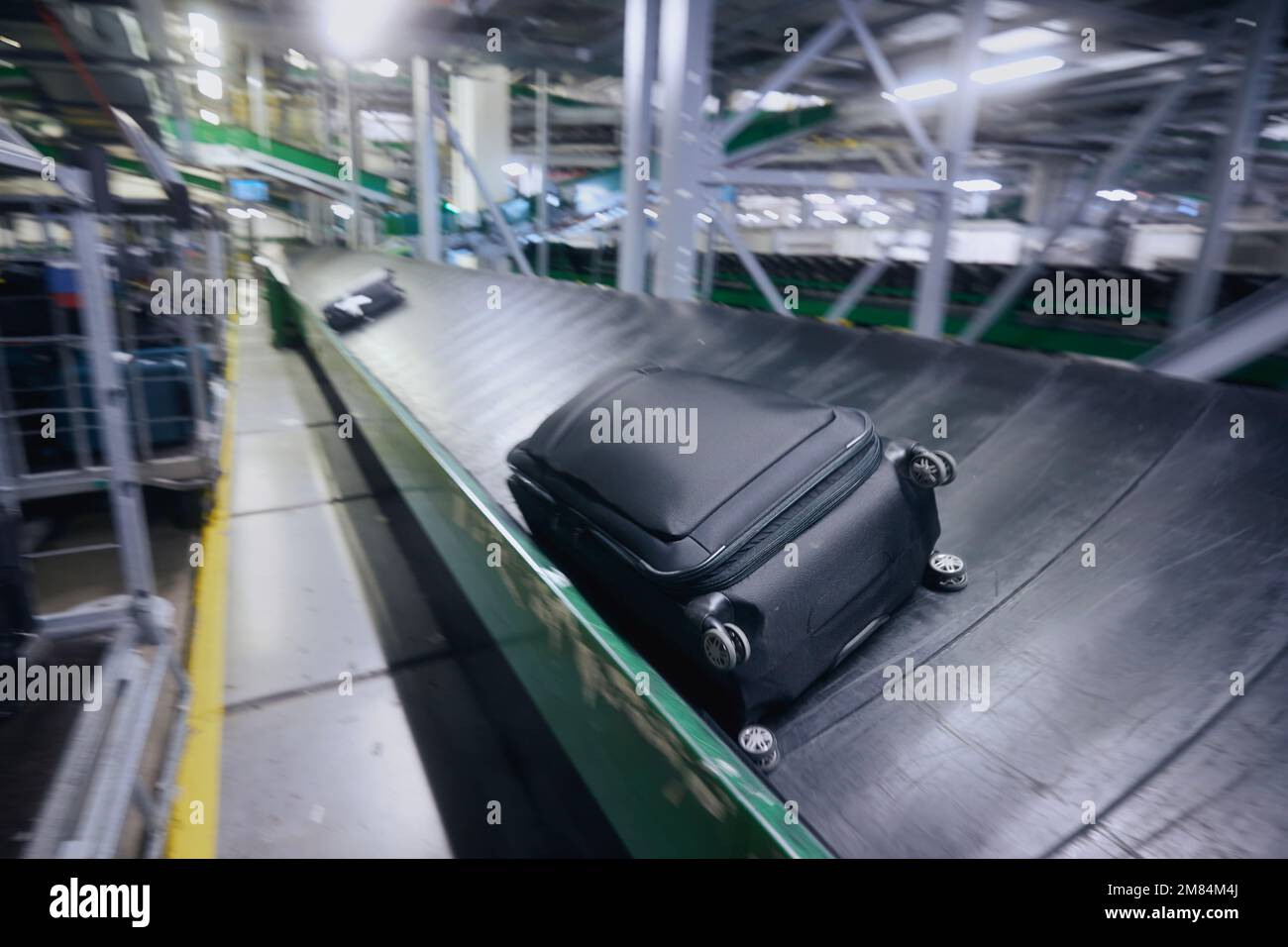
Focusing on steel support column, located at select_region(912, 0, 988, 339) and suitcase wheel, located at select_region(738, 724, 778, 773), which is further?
steel support column, located at select_region(912, 0, 988, 339)

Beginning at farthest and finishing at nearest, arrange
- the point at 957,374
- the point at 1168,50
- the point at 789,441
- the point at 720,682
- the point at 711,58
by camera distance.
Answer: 1. the point at 711,58
2. the point at 1168,50
3. the point at 957,374
4. the point at 789,441
5. the point at 720,682

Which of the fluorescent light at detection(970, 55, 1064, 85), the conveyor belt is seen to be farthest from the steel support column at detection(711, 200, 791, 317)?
the fluorescent light at detection(970, 55, 1064, 85)

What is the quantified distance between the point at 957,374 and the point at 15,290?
4.05m

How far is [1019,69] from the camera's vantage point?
7902mm

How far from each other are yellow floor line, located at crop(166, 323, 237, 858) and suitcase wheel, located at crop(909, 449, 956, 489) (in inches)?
72.7

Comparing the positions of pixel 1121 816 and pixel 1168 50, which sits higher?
pixel 1168 50

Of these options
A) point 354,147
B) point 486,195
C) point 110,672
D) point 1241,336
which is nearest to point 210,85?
point 354,147

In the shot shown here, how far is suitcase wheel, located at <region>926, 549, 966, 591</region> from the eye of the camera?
1432mm

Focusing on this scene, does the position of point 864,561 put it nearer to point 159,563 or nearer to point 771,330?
point 771,330

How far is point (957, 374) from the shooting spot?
2.01m

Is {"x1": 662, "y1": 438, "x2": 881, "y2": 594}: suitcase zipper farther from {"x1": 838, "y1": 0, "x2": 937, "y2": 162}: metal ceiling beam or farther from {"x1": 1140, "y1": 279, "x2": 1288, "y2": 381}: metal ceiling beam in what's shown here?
{"x1": 838, "y1": 0, "x2": 937, "y2": 162}: metal ceiling beam

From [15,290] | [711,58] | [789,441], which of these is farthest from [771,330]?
[711,58]

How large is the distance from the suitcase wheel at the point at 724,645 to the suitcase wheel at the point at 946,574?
1.76ft

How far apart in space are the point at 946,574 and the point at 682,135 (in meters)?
3.28
